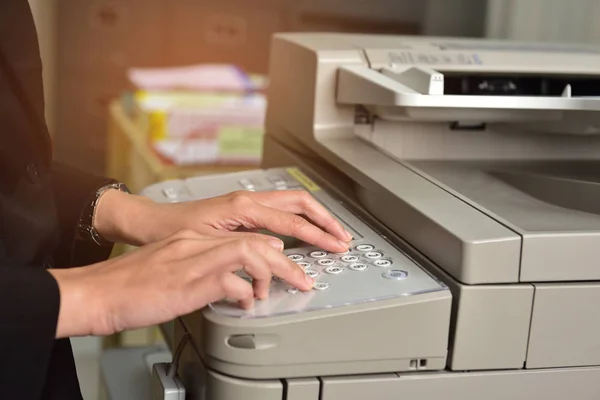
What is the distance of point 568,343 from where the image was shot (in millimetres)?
696

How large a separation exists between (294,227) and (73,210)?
24 cm

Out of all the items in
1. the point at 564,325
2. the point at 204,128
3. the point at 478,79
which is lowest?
the point at 204,128

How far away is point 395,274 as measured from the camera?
2.25 feet

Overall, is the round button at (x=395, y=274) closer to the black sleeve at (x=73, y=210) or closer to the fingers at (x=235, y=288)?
the fingers at (x=235, y=288)

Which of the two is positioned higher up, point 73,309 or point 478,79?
point 478,79

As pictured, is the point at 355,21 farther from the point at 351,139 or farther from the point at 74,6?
the point at 351,139

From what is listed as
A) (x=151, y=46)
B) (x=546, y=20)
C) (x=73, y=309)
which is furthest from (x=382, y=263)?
(x=151, y=46)

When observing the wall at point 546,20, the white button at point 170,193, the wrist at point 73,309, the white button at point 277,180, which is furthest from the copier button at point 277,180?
the wall at point 546,20

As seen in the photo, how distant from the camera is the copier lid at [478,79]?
85 centimetres

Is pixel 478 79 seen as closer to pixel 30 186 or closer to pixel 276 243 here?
pixel 276 243

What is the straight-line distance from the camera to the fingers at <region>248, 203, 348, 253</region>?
2.43 feet

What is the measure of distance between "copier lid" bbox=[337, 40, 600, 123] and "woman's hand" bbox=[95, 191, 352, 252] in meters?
0.14

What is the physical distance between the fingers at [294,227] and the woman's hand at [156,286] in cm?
10

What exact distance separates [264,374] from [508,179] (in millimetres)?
425
